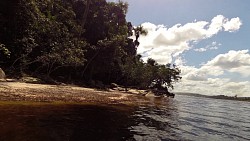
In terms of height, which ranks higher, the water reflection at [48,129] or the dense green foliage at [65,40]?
the dense green foliage at [65,40]

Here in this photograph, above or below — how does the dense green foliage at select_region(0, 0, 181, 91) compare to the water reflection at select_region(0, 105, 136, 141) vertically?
above

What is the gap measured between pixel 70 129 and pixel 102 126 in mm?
2449

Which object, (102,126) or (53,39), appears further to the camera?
(53,39)

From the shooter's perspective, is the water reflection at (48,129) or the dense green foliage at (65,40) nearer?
the water reflection at (48,129)

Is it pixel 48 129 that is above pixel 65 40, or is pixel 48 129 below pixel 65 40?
below

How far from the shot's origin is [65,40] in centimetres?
4784

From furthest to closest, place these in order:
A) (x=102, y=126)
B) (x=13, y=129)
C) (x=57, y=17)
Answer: (x=57, y=17) < (x=102, y=126) < (x=13, y=129)

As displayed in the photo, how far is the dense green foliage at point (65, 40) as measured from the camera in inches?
1484

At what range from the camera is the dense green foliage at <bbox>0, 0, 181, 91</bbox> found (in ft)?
124

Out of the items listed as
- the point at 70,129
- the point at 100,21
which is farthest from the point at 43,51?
the point at 70,129

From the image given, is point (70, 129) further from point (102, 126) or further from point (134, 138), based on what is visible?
point (134, 138)

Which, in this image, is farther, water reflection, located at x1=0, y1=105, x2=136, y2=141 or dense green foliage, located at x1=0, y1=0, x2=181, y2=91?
dense green foliage, located at x1=0, y1=0, x2=181, y2=91

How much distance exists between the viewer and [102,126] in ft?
48.6

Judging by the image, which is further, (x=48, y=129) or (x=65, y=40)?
(x=65, y=40)
